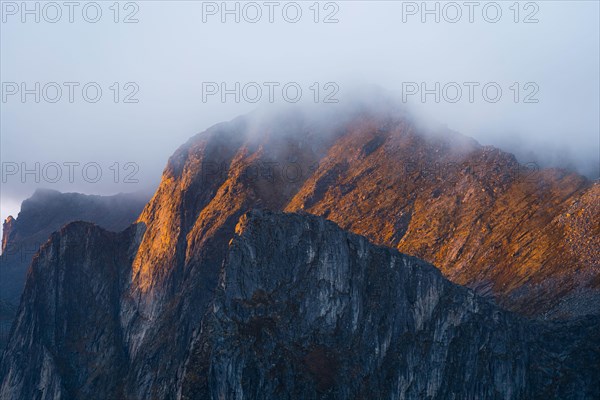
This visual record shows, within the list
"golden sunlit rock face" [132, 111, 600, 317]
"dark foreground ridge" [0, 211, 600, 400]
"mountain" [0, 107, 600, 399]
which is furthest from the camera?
"golden sunlit rock face" [132, 111, 600, 317]

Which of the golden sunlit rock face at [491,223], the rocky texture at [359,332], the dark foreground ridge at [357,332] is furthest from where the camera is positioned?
the golden sunlit rock face at [491,223]

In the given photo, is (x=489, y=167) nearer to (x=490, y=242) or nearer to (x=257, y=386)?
(x=490, y=242)

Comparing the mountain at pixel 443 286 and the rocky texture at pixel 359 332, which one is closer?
the rocky texture at pixel 359 332

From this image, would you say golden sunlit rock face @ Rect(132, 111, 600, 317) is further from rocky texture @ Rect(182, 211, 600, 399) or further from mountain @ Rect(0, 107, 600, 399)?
rocky texture @ Rect(182, 211, 600, 399)

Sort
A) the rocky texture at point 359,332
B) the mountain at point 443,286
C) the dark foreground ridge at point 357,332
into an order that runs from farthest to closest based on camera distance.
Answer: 1. the mountain at point 443,286
2. the rocky texture at point 359,332
3. the dark foreground ridge at point 357,332

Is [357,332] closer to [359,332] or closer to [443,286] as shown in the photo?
[359,332]

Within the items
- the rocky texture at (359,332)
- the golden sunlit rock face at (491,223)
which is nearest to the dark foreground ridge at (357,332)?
the rocky texture at (359,332)

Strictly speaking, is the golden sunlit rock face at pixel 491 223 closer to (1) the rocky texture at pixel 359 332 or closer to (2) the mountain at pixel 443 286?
(2) the mountain at pixel 443 286

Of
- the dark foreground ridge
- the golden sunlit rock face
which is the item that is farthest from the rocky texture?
the golden sunlit rock face

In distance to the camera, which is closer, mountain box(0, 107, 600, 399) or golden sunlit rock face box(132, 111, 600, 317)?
mountain box(0, 107, 600, 399)
